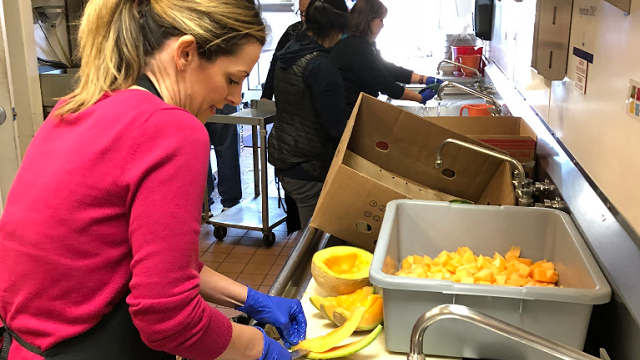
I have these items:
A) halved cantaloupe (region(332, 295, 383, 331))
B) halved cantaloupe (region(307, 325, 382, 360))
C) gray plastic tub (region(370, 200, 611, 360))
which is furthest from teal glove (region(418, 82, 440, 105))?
halved cantaloupe (region(307, 325, 382, 360))

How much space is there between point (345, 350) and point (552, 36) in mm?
1208

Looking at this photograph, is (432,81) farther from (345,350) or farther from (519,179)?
(345,350)

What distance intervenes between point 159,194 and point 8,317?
376 mm

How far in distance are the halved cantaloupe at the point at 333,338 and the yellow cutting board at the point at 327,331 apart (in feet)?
0.12

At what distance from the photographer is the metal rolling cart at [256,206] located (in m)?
3.45

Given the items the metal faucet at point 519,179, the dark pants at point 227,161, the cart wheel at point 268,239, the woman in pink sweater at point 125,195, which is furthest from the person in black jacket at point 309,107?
the woman in pink sweater at point 125,195

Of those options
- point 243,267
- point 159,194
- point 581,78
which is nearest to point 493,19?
point 243,267

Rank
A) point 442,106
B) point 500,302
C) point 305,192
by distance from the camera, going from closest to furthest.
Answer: point 500,302
point 305,192
point 442,106

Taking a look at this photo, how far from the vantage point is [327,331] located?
125 centimetres

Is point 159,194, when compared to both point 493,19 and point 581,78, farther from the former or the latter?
point 493,19

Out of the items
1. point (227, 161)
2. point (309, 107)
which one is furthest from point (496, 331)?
point (227, 161)

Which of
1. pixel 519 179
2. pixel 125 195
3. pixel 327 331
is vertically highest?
pixel 125 195

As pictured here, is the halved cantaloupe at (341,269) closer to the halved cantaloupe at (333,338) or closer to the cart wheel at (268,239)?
the halved cantaloupe at (333,338)

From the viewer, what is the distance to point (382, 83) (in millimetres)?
3176
